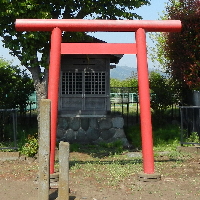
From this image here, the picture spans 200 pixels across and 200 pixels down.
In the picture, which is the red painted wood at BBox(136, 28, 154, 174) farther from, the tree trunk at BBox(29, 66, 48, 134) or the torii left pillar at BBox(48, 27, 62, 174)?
the tree trunk at BBox(29, 66, 48, 134)

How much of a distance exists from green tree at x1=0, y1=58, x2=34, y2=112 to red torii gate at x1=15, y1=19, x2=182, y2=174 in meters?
5.65

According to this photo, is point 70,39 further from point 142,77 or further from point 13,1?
point 142,77

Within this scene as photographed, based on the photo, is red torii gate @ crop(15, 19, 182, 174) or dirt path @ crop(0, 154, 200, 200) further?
red torii gate @ crop(15, 19, 182, 174)

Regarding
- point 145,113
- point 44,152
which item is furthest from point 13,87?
point 44,152

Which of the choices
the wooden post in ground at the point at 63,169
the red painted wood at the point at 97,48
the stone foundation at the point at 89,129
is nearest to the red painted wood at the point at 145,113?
the red painted wood at the point at 97,48

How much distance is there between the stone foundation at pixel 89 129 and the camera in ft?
48.9

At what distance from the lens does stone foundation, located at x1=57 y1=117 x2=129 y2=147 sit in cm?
1491

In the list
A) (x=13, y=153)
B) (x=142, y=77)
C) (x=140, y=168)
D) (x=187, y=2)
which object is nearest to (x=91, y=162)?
(x=140, y=168)

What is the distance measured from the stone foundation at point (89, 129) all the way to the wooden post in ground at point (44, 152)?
27.1 ft

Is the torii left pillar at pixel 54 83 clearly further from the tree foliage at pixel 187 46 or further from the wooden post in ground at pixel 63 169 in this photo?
the tree foliage at pixel 187 46

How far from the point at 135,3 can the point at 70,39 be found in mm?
2312

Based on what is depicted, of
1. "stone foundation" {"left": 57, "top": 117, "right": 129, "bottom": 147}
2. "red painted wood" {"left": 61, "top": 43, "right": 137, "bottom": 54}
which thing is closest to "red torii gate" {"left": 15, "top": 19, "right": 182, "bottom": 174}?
"red painted wood" {"left": 61, "top": 43, "right": 137, "bottom": 54}

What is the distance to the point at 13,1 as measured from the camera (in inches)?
431

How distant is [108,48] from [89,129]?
6790mm
